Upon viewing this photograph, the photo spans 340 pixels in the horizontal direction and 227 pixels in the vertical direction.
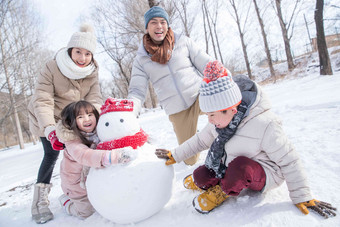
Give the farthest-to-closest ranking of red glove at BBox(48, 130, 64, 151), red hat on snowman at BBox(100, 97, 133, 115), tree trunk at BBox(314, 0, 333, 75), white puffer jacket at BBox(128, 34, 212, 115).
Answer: tree trunk at BBox(314, 0, 333, 75) < white puffer jacket at BBox(128, 34, 212, 115) < red glove at BBox(48, 130, 64, 151) < red hat on snowman at BBox(100, 97, 133, 115)

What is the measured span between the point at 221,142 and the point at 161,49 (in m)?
1.29

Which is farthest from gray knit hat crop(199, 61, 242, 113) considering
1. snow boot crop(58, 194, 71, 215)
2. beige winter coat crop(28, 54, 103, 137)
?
snow boot crop(58, 194, 71, 215)

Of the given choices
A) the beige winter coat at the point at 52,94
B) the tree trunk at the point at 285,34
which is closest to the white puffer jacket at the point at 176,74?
the beige winter coat at the point at 52,94

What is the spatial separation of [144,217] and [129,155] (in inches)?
19.3

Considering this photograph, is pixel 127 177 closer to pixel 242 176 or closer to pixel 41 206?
pixel 242 176

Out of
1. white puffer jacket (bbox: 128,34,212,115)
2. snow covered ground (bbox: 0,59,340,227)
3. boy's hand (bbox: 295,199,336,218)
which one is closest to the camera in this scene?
boy's hand (bbox: 295,199,336,218)

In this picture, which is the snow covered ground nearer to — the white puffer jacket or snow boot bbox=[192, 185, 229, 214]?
snow boot bbox=[192, 185, 229, 214]

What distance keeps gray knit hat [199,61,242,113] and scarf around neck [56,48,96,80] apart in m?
1.29

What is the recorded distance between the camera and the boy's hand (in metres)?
1.20

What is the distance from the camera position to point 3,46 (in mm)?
10344

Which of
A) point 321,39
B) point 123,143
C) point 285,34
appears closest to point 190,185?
point 123,143

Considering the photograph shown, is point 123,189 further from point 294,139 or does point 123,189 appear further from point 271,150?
point 294,139

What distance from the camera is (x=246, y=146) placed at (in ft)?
4.82

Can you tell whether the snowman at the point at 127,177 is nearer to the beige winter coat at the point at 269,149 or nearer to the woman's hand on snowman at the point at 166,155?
the woman's hand on snowman at the point at 166,155
